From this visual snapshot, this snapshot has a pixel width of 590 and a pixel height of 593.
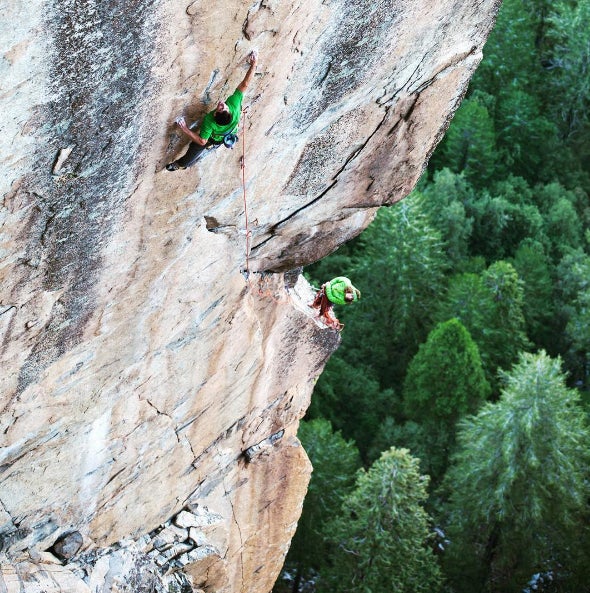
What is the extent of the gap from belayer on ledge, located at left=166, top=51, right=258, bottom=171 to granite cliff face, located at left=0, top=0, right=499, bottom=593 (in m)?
0.14

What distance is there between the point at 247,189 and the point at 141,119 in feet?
7.13

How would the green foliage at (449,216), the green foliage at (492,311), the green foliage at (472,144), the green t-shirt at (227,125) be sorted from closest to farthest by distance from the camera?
the green t-shirt at (227,125) < the green foliage at (492,311) < the green foliage at (449,216) < the green foliage at (472,144)

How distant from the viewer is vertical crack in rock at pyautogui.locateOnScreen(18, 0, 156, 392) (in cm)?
862

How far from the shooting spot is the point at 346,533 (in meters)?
25.3

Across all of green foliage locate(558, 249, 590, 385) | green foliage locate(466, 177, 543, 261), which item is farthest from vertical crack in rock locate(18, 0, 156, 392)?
green foliage locate(466, 177, 543, 261)

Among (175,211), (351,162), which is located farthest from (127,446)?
(351,162)

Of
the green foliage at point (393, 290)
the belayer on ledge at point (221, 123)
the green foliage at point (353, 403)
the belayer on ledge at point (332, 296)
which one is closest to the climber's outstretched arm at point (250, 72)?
the belayer on ledge at point (221, 123)

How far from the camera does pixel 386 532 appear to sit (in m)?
24.4

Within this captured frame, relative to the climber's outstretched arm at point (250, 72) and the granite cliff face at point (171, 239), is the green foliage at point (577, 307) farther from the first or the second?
the climber's outstretched arm at point (250, 72)

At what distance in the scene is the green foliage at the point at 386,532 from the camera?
24.2m

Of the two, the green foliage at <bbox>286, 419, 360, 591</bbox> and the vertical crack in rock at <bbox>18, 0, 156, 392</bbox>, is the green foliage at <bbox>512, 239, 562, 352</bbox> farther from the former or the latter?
the vertical crack in rock at <bbox>18, 0, 156, 392</bbox>

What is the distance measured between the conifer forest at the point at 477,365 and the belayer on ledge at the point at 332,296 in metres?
10.0

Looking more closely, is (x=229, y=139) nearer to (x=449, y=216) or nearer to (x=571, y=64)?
(x=449, y=216)

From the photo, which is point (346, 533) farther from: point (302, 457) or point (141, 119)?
point (141, 119)
